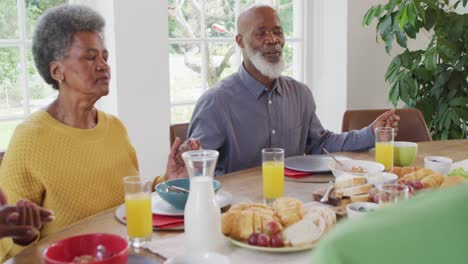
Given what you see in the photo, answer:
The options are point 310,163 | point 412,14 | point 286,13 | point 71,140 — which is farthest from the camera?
point 286,13

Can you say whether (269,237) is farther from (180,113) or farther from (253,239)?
(180,113)

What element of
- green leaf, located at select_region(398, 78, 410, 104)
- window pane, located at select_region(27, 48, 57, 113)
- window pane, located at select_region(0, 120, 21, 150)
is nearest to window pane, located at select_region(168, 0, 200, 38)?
window pane, located at select_region(27, 48, 57, 113)

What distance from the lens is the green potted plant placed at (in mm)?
3170

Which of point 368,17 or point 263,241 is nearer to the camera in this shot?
point 263,241

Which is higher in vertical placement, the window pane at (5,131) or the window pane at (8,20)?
the window pane at (8,20)

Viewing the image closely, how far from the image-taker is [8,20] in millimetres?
2459

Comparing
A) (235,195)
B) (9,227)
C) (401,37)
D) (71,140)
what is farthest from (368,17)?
(9,227)

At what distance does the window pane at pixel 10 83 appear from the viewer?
8.11 feet

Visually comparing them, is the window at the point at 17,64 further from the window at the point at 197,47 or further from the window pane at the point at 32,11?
the window at the point at 197,47

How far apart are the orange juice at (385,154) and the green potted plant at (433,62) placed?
1588 mm

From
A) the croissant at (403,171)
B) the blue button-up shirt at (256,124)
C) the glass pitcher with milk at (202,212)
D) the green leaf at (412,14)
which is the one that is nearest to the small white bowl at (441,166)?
the croissant at (403,171)

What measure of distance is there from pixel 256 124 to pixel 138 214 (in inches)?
45.4

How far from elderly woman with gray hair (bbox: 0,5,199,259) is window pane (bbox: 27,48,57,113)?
909mm

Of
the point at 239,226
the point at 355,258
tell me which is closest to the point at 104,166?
the point at 239,226
